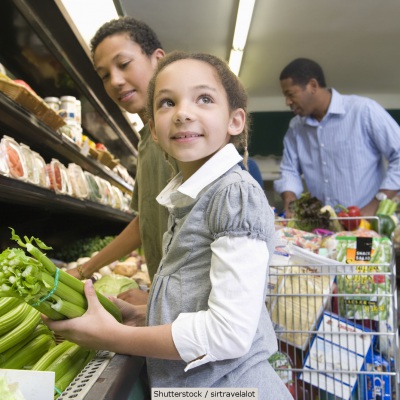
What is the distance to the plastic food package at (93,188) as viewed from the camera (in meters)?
3.45

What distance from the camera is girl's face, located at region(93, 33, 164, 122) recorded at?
78.9 inches

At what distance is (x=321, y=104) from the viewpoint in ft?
12.8

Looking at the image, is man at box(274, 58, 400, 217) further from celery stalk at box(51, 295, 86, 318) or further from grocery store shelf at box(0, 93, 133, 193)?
celery stalk at box(51, 295, 86, 318)

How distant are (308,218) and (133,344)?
1395 mm

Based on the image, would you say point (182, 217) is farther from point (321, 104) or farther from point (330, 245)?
point (321, 104)

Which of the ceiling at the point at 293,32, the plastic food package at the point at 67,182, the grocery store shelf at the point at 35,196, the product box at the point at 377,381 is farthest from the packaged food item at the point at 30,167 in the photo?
the ceiling at the point at 293,32

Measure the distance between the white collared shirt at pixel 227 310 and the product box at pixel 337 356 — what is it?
2.65 feet

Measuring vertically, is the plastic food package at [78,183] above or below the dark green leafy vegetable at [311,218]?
above

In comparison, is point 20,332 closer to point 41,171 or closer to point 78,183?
point 41,171

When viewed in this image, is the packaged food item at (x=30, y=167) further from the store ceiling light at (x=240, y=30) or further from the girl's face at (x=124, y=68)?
the store ceiling light at (x=240, y=30)

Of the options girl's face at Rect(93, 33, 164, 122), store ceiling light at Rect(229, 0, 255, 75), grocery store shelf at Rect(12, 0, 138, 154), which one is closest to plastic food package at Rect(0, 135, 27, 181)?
girl's face at Rect(93, 33, 164, 122)

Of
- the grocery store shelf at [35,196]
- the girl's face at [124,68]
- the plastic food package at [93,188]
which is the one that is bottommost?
the grocery store shelf at [35,196]

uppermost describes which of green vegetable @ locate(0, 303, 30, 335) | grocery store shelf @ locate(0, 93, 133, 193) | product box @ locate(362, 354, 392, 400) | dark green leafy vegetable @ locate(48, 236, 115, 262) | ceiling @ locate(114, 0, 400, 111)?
ceiling @ locate(114, 0, 400, 111)

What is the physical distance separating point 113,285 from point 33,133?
878 millimetres
